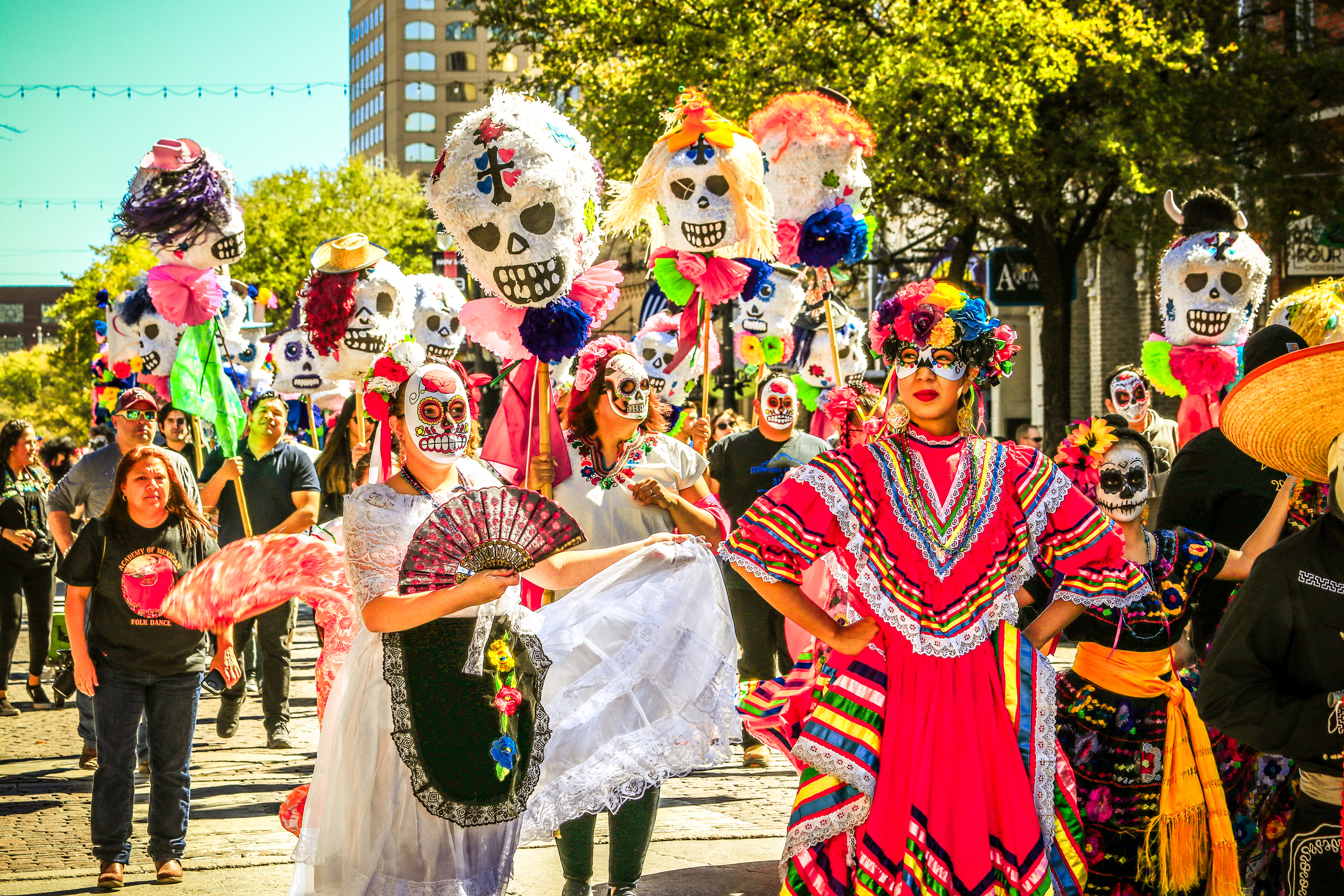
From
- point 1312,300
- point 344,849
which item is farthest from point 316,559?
point 1312,300

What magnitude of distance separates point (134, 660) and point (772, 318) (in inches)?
295

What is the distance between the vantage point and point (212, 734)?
28.8 feet

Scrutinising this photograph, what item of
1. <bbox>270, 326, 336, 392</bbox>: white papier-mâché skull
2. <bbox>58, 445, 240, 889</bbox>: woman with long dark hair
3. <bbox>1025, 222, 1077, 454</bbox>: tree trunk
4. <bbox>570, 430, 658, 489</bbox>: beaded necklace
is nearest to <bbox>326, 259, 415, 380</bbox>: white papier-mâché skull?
<bbox>58, 445, 240, 889</bbox>: woman with long dark hair

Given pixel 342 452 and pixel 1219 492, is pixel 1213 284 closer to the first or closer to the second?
pixel 1219 492

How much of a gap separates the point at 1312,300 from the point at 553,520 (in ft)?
13.0

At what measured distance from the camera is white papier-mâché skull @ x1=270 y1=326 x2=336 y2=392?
14703 mm

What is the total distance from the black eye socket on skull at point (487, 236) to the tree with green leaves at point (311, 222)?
106 feet

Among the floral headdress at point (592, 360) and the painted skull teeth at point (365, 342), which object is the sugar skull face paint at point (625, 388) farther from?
the painted skull teeth at point (365, 342)

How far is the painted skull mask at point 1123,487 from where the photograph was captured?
5105mm

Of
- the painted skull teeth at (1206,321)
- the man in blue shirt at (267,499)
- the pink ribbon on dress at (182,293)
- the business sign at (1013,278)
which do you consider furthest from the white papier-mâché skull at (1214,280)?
the business sign at (1013,278)

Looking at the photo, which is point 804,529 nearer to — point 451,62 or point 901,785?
point 901,785

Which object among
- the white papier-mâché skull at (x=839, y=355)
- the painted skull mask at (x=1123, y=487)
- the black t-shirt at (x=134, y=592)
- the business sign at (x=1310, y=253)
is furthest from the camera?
the business sign at (x=1310, y=253)

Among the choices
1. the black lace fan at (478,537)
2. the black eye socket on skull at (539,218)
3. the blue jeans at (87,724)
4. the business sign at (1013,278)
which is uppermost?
the business sign at (1013,278)

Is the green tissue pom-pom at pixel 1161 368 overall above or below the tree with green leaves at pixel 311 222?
below
